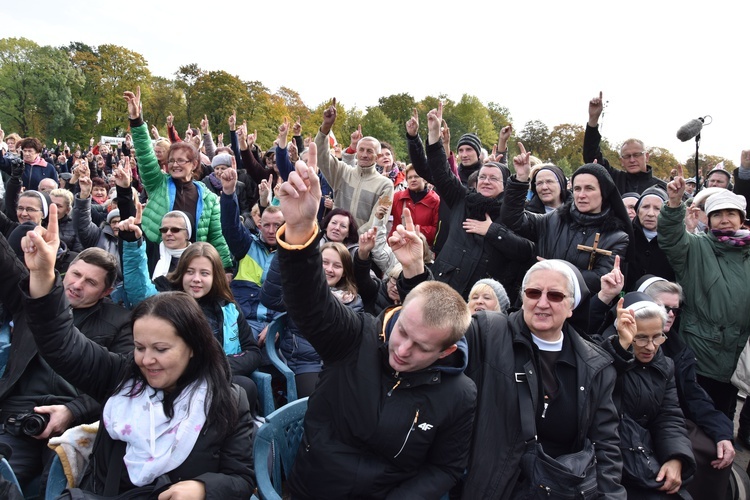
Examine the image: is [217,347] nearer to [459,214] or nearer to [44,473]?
[44,473]

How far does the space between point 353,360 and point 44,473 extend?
171cm

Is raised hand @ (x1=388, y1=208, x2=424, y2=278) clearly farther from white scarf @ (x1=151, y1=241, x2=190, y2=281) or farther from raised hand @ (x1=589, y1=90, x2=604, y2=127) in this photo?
raised hand @ (x1=589, y1=90, x2=604, y2=127)

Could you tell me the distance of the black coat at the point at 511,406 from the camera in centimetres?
237

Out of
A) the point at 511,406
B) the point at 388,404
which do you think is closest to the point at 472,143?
the point at 511,406

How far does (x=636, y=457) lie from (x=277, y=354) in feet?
8.64

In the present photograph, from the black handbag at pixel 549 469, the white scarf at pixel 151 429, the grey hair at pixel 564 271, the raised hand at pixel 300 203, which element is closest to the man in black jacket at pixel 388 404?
the raised hand at pixel 300 203

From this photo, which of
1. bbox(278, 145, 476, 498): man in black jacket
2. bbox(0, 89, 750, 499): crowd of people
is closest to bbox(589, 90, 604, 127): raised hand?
bbox(0, 89, 750, 499): crowd of people

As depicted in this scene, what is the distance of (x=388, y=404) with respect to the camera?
2.06m

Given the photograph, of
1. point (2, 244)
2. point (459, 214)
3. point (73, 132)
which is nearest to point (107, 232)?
point (2, 244)

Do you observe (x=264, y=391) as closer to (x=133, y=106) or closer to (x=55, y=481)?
(x=55, y=481)

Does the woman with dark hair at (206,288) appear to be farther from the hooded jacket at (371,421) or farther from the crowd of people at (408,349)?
the hooded jacket at (371,421)

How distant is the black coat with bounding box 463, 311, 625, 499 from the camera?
7.77ft

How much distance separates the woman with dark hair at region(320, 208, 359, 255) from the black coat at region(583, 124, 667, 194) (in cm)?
285

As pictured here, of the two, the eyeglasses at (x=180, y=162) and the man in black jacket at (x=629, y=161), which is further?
the man in black jacket at (x=629, y=161)
